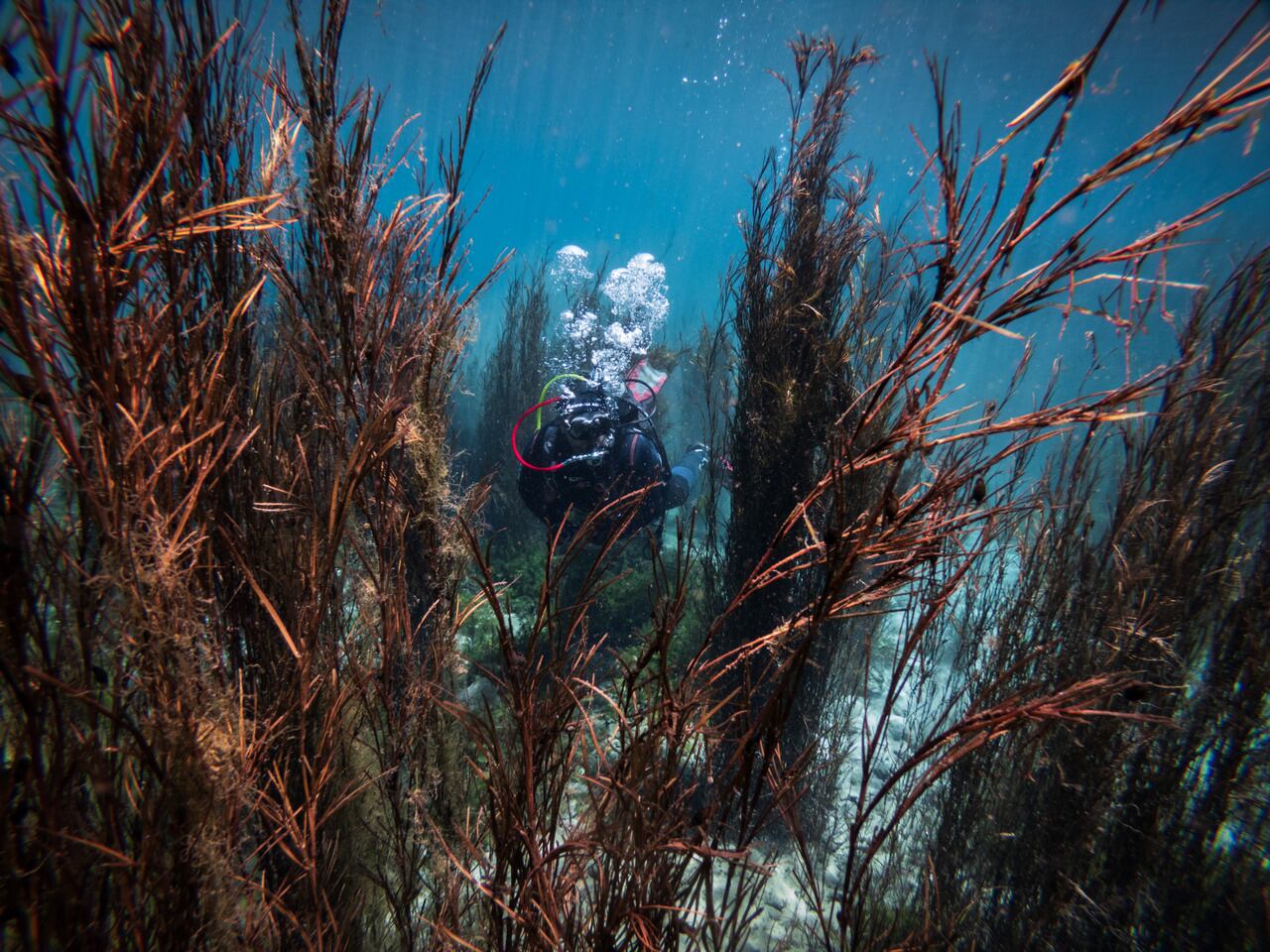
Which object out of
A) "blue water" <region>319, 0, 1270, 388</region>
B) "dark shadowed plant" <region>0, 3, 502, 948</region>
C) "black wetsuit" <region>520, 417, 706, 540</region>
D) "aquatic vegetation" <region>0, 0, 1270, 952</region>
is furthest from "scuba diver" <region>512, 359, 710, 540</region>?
"dark shadowed plant" <region>0, 3, 502, 948</region>

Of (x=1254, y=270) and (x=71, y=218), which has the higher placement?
(x=1254, y=270)

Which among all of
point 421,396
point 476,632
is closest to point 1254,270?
point 421,396

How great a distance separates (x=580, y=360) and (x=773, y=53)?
24328 millimetres

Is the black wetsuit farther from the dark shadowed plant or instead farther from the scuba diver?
the dark shadowed plant

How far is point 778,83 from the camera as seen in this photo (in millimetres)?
32500

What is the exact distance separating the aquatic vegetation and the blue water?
276 inches

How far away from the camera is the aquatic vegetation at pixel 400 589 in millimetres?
1423

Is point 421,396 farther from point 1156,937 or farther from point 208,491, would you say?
point 1156,937

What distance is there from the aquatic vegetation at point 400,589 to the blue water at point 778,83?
7.00 m

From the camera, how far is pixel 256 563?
2.37 m

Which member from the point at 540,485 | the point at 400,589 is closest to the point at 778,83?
the point at 540,485

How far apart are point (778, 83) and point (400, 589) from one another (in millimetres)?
39574

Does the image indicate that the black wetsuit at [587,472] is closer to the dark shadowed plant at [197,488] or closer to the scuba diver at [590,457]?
the scuba diver at [590,457]

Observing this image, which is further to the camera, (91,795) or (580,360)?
(580,360)
